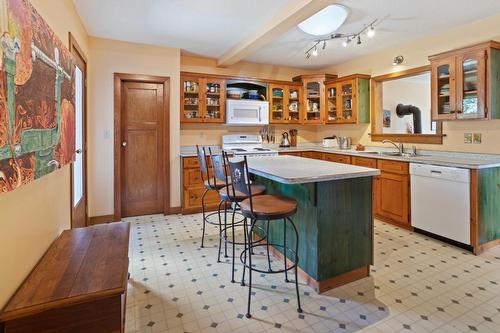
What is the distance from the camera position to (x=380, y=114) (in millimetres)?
4812

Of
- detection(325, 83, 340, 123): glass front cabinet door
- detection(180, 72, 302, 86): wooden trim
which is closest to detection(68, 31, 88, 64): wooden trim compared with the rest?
detection(180, 72, 302, 86): wooden trim

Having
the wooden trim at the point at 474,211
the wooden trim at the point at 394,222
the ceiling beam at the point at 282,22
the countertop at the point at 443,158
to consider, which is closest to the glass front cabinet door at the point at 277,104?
the countertop at the point at 443,158

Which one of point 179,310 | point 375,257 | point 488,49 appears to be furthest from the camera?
point 488,49

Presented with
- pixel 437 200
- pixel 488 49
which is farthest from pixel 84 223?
pixel 488 49

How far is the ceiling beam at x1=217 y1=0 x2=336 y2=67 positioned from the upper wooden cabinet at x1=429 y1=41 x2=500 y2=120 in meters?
1.81

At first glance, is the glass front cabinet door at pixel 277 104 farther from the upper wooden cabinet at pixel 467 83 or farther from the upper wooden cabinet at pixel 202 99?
the upper wooden cabinet at pixel 467 83

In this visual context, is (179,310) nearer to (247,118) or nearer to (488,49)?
(247,118)

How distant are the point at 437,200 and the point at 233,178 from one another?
2.45 meters

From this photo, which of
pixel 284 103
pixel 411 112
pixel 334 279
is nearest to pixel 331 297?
pixel 334 279

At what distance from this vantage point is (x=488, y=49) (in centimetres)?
302

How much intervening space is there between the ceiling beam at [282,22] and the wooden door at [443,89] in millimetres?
1826

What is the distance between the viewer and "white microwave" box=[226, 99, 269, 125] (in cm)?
481

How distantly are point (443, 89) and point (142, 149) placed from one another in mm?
3971

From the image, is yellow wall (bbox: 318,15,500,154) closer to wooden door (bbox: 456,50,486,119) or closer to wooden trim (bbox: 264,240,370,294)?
wooden door (bbox: 456,50,486,119)
